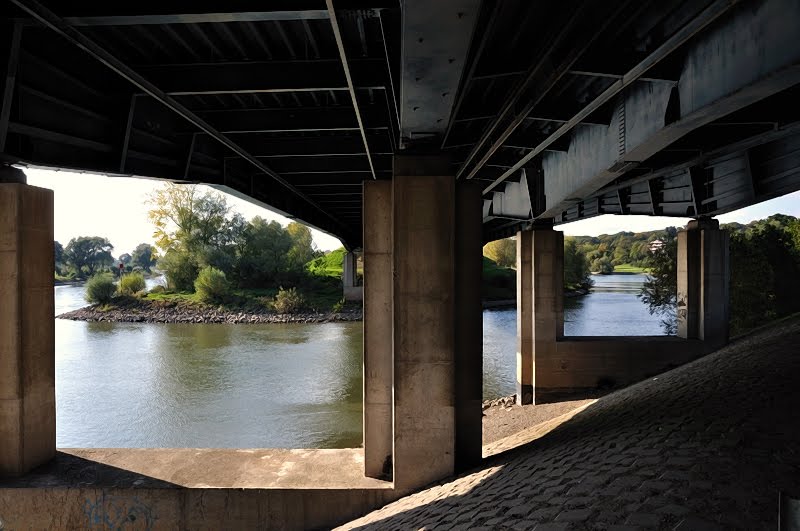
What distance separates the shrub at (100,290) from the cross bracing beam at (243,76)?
56350 millimetres

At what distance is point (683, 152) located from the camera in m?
10.4

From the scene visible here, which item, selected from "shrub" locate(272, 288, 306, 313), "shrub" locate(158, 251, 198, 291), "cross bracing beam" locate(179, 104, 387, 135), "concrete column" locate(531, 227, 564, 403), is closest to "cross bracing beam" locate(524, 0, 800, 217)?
"cross bracing beam" locate(179, 104, 387, 135)

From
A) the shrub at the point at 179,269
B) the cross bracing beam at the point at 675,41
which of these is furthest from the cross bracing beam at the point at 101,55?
the shrub at the point at 179,269

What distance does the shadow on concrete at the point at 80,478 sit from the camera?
24.5ft

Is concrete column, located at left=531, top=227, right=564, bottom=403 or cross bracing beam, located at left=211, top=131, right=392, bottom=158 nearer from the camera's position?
cross bracing beam, located at left=211, top=131, right=392, bottom=158

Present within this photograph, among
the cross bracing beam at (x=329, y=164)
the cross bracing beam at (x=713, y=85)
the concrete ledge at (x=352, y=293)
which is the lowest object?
the concrete ledge at (x=352, y=293)

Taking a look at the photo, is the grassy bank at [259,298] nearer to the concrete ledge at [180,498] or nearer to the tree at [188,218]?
the tree at [188,218]

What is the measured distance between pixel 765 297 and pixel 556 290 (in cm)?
1352

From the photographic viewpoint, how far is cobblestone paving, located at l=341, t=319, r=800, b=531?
14.9 feet

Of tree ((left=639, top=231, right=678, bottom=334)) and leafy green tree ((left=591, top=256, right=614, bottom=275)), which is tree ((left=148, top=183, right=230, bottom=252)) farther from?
leafy green tree ((left=591, top=256, right=614, bottom=275))

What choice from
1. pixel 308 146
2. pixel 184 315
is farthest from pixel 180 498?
pixel 184 315

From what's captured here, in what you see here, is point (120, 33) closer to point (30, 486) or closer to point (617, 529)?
point (30, 486)

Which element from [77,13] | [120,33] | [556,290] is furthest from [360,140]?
[556,290]

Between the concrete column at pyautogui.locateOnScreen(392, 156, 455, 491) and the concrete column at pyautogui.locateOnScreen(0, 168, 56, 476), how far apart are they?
6.04m
